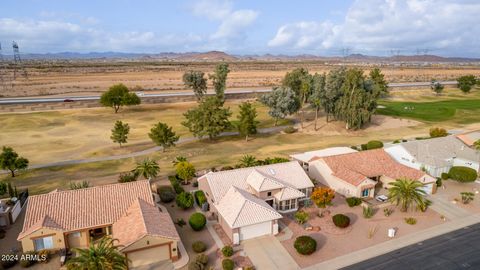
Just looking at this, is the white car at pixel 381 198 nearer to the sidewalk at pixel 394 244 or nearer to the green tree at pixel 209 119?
the sidewalk at pixel 394 244

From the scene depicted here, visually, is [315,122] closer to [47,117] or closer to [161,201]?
[161,201]

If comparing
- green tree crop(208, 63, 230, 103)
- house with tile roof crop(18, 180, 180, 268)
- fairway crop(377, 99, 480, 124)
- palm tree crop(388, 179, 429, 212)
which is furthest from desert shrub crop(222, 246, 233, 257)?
fairway crop(377, 99, 480, 124)

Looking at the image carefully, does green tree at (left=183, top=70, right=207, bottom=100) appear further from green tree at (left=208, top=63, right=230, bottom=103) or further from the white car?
the white car

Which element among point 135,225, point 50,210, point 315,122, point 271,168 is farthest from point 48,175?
point 315,122

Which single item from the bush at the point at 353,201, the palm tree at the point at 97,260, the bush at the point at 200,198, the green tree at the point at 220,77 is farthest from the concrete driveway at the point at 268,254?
the green tree at the point at 220,77

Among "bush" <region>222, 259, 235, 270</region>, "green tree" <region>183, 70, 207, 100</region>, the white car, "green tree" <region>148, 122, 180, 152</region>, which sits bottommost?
the white car

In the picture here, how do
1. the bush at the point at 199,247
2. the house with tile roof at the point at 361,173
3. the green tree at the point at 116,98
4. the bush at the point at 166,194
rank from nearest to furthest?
the bush at the point at 199,247, the bush at the point at 166,194, the house with tile roof at the point at 361,173, the green tree at the point at 116,98

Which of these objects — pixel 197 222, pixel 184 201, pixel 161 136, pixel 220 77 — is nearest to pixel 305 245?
pixel 197 222
